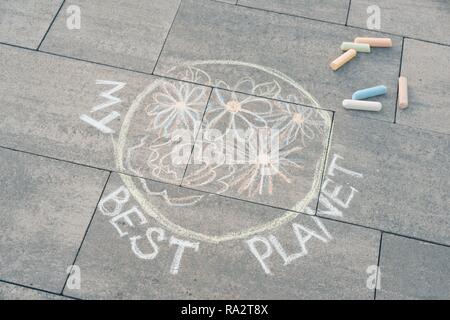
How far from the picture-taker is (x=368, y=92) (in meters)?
6.17

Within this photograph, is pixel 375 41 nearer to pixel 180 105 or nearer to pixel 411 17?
pixel 411 17

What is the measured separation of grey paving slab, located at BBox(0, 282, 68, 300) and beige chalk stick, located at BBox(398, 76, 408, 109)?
384 cm

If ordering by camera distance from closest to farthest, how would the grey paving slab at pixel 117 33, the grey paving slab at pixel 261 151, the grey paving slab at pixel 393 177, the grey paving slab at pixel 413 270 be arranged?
the grey paving slab at pixel 413 270
the grey paving slab at pixel 393 177
the grey paving slab at pixel 261 151
the grey paving slab at pixel 117 33

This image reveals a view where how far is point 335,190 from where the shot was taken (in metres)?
5.68

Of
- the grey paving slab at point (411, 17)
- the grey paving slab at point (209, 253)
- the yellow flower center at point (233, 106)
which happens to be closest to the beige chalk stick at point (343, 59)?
the grey paving slab at point (411, 17)

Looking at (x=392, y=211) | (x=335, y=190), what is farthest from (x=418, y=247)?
(x=335, y=190)

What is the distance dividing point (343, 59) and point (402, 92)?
0.72 metres

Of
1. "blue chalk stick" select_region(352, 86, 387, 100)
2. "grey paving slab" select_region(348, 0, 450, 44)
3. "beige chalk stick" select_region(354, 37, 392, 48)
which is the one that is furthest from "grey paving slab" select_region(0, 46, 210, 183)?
"grey paving slab" select_region(348, 0, 450, 44)

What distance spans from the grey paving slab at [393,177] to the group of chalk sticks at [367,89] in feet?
0.51

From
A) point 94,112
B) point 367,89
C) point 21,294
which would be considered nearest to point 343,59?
point 367,89

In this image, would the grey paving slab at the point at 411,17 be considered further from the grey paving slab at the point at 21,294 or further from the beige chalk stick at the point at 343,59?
the grey paving slab at the point at 21,294

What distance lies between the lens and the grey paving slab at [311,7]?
6.81m

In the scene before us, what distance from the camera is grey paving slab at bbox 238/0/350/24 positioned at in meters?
6.81
